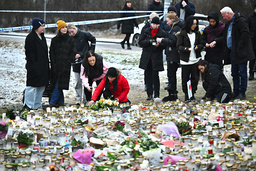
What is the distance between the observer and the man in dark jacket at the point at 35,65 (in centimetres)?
911

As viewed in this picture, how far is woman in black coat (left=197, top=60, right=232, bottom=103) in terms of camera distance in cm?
957

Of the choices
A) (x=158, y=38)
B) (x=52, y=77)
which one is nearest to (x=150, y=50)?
(x=158, y=38)

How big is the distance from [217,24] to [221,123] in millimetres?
3845

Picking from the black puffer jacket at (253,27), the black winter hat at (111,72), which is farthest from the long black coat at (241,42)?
the black winter hat at (111,72)

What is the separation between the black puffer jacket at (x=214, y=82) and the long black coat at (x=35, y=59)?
328 cm

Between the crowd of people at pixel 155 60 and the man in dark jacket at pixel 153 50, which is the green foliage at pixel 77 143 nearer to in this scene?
the crowd of people at pixel 155 60

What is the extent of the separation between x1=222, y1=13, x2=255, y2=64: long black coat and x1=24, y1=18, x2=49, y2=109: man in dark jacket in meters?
3.83

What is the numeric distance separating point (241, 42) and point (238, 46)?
100 mm

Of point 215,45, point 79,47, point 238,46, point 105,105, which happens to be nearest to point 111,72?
point 105,105

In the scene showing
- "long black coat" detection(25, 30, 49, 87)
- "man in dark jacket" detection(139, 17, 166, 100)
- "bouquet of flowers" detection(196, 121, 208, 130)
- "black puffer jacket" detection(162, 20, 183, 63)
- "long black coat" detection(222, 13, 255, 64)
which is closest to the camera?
Answer: "bouquet of flowers" detection(196, 121, 208, 130)

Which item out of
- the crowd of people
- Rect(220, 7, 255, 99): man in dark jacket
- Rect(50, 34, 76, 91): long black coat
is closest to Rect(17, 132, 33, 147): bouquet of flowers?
the crowd of people

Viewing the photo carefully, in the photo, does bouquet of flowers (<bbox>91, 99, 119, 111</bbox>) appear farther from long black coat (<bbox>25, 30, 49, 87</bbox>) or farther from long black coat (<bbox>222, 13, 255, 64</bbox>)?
long black coat (<bbox>222, 13, 255, 64</bbox>)

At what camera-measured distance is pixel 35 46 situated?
9133 mm

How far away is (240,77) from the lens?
9852mm
